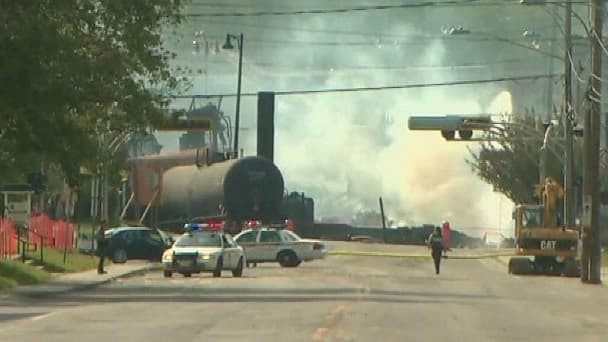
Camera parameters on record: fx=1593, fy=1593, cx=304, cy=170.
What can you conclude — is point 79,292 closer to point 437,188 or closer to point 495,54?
point 495,54

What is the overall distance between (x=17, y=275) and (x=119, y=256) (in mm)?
17520

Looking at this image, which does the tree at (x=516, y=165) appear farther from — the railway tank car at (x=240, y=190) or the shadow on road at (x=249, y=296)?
the shadow on road at (x=249, y=296)

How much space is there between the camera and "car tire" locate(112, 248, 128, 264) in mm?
60344

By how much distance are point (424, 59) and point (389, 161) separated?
2220cm

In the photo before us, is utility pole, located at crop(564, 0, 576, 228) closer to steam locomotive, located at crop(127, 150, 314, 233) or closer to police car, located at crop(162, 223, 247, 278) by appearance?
steam locomotive, located at crop(127, 150, 314, 233)

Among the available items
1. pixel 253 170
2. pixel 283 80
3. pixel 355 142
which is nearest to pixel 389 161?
pixel 355 142

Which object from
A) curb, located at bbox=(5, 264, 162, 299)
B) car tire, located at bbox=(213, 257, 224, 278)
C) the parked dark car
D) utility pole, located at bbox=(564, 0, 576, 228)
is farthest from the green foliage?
curb, located at bbox=(5, 264, 162, 299)

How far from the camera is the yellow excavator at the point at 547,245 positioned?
53625mm

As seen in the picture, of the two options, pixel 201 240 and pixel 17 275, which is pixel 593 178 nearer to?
pixel 201 240

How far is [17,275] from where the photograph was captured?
43.0 m

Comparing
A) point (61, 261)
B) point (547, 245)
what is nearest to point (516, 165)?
point (547, 245)

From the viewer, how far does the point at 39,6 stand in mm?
37844

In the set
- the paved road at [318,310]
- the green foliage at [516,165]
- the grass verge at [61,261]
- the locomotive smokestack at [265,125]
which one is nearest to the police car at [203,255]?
the paved road at [318,310]

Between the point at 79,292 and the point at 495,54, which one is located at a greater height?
the point at 495,54
